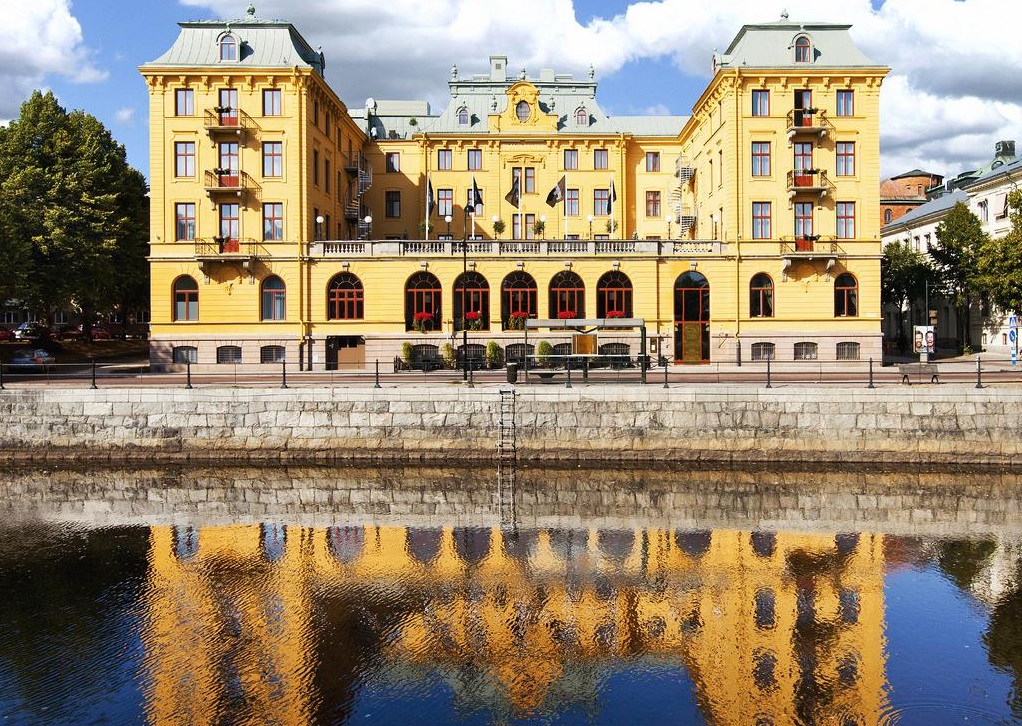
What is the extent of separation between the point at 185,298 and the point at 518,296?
1968 centimetres

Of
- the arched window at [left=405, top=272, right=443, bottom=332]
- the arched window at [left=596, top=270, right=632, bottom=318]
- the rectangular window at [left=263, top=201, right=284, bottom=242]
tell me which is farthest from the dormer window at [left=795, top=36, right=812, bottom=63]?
the rectangular window at [left=263, top=201, right=284, bottom=242]

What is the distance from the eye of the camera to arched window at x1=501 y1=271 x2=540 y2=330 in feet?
169

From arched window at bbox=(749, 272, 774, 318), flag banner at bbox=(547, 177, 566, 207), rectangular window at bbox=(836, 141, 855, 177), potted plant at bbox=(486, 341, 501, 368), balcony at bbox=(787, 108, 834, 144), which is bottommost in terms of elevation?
potted plant at bbox=(486, 341, 501, 368)

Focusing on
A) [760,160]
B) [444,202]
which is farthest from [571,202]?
[760,160]

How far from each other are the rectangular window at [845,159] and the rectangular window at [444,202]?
27.9 m

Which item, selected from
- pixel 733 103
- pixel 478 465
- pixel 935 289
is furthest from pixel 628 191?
pixel 478 465

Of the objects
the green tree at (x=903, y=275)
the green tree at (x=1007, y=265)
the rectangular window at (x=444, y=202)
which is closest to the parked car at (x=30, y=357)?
the rectangular window at (x=444, y=202)

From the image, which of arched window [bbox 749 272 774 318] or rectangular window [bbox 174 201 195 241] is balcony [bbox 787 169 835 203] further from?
rectangular window [bbox 174 201 195 241]

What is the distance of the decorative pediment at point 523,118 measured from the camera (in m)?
64.4

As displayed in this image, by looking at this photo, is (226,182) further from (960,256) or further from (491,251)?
(960,256)

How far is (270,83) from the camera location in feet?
165

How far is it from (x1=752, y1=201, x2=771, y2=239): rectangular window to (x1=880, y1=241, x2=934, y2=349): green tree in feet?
78.9

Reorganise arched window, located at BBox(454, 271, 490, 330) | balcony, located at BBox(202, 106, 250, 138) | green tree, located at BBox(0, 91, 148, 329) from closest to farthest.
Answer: balcony, located at BBox(202, 106, 250, 138)
arched window, located at BBox(454, 271, 490, 330)
green tree, located at BBox(0, 91, 148, 329)

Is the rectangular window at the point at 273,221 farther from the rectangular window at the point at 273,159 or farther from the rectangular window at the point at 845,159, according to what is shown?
the rectangular window at the point at 845,159
